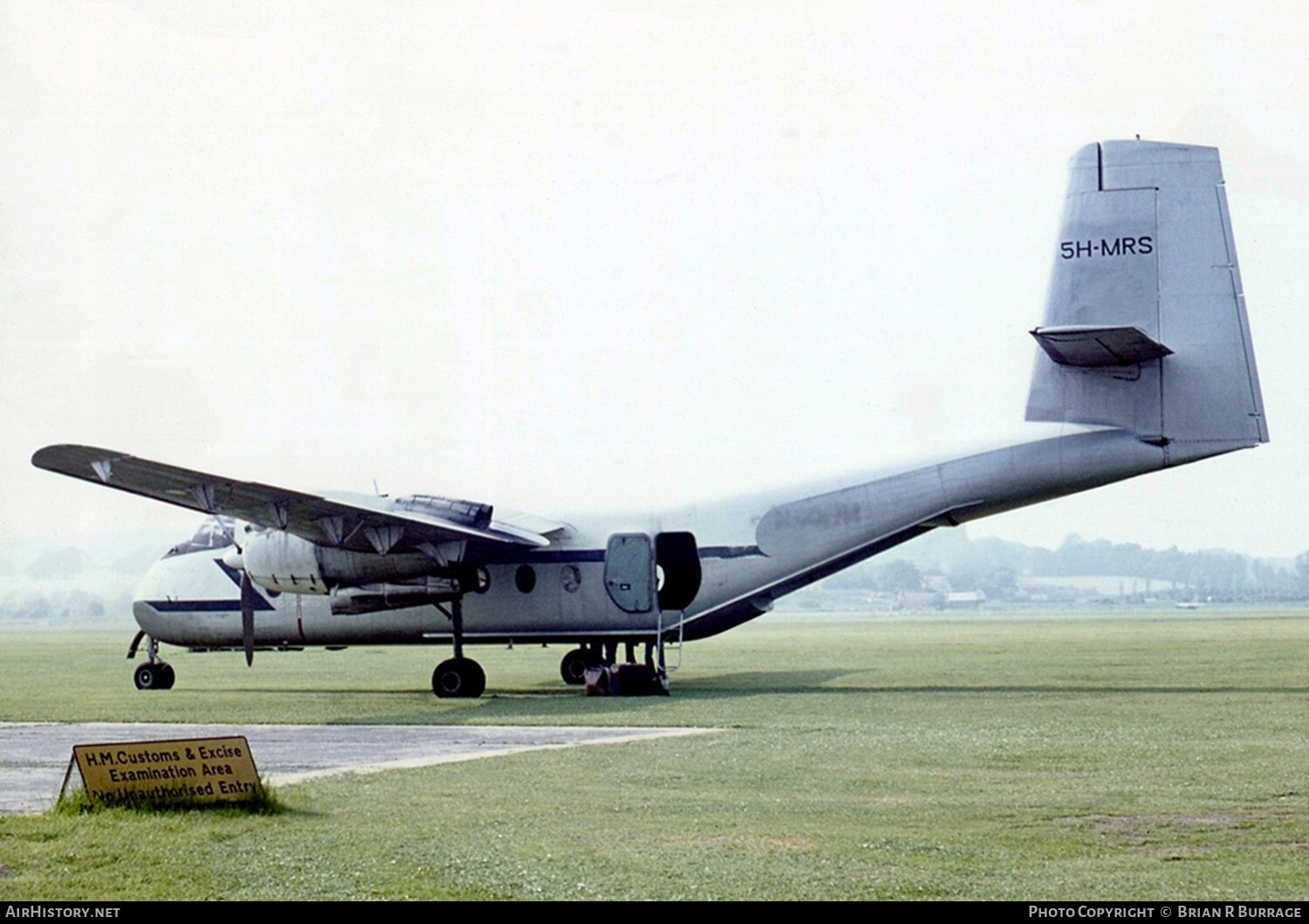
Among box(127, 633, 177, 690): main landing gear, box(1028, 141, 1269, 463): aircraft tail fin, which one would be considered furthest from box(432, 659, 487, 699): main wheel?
A: box(1028, 141, 1269, 463): aircraft tail fin

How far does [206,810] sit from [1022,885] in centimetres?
616

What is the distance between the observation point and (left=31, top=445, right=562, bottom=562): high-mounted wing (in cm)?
2377

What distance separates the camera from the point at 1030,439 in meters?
24.5

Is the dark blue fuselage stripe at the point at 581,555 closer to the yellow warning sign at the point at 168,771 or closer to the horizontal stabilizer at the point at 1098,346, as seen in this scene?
the horizontal stabilizer at the point at 1098,346

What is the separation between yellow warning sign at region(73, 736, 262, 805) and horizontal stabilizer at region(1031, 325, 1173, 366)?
551 inches

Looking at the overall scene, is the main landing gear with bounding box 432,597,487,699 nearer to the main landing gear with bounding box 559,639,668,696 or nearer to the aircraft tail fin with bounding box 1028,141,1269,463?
the main landing gear with bounding box 559,639,668,696

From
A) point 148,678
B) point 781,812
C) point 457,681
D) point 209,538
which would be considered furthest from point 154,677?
point 781,812

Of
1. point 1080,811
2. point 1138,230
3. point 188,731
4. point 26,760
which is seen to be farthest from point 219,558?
point 1080,811

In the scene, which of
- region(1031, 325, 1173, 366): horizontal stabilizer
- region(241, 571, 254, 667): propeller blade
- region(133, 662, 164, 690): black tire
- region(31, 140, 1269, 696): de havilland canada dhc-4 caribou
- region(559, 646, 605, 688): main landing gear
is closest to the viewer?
region(1031, 325, 1173, 366): horizontal stabilizer

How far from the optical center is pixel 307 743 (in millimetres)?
18344

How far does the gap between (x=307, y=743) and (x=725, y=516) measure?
10503 mm

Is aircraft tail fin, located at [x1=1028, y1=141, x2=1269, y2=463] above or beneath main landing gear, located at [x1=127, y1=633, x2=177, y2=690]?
above

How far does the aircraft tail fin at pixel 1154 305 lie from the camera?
23.1 meters
